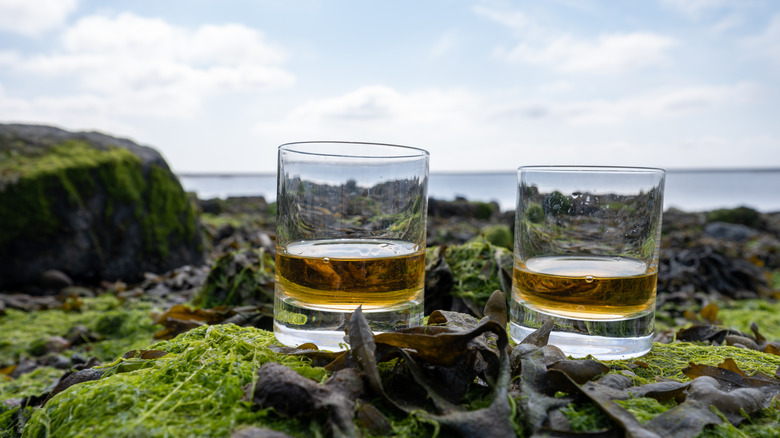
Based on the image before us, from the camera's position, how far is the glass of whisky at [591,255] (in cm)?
161

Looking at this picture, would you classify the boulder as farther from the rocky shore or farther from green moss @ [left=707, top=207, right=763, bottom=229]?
green moss @ [left=707, top=207, right=763, bottom=229]

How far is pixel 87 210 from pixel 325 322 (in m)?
5.82

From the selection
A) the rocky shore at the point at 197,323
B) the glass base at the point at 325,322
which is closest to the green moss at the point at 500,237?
the rocky shore at the point at 197,323

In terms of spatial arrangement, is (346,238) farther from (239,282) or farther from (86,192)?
(86,192)

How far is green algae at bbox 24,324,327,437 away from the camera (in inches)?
39.4

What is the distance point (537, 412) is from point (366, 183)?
810mm

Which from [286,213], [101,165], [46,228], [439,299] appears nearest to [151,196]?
[101,165]

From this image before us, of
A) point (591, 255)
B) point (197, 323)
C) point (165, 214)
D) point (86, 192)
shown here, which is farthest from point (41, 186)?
point (591, 255)

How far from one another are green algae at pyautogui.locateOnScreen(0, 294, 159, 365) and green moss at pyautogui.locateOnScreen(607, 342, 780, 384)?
8.02ft

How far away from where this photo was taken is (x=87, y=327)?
364 cm

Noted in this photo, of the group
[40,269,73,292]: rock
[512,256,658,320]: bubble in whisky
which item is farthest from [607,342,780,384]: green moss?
[40,269,73,292]: rock

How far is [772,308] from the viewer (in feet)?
16.4

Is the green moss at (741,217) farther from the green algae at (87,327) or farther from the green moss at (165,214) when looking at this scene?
the green algae at (87,327)

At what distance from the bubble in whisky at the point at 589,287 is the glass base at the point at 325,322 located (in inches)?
16.2
